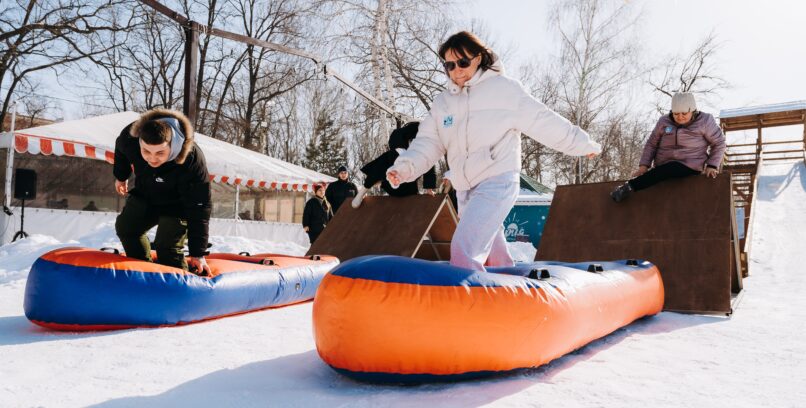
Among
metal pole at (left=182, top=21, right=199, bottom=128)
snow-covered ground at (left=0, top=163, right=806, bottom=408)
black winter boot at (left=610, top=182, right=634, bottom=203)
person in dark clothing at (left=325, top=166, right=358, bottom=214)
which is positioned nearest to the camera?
snow-covered ground at (left=0, top=163, right=806, bottom=408)

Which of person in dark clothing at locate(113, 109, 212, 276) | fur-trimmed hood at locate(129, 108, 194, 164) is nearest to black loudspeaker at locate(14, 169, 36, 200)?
person in dark clothing at locate(113, 109, 212, 276)

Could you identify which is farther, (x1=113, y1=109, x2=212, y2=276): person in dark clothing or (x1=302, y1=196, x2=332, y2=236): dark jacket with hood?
(x1=302, y1=196, x2=332, y2=236): dark jacket with hood

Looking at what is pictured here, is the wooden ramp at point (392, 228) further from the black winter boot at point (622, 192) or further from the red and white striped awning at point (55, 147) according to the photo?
the red and white striped awning at point (55, 147)

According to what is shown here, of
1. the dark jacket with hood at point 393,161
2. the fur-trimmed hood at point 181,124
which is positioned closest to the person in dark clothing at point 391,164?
the dark jacket with hood at point 393,161

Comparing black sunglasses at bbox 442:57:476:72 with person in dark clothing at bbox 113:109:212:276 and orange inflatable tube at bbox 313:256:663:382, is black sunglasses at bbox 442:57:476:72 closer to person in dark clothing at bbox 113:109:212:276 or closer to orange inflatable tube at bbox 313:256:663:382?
orange inflatable tube at bbox 313:256:663:382

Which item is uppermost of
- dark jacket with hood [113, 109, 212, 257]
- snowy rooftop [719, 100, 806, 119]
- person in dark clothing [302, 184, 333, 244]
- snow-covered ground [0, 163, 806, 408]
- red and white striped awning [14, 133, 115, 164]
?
→ snowy rooftop [719, 100, 806, 119]

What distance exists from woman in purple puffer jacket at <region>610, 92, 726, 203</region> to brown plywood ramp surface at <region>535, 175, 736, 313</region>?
11 cm

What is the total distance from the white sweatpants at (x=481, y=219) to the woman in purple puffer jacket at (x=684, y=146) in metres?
2.76

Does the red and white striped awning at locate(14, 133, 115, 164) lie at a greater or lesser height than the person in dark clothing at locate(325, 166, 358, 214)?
greater

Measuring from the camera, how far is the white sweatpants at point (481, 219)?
2.86 m

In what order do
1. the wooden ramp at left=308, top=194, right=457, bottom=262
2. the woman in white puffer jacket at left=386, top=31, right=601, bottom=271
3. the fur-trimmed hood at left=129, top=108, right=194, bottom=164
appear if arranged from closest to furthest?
the woman in white puffer jacket at left=386, top=31, right=601, bottom=271 < the fur-trimmed hood at left=129, top=108, right=194, bottom=164 < the wooden ramp at left=308, top=194, right=457, bottom=262

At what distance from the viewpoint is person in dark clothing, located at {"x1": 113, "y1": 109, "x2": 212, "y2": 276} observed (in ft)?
11.6

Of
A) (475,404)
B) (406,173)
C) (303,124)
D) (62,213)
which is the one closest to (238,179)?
(62,213)

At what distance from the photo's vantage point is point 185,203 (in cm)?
368
